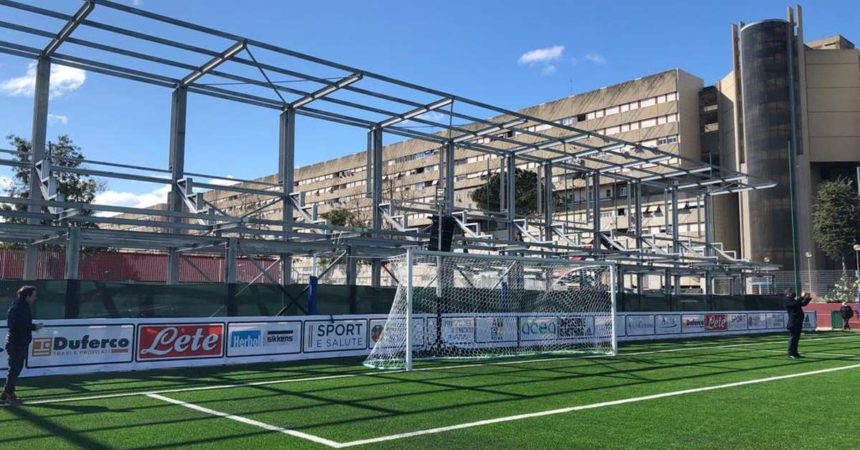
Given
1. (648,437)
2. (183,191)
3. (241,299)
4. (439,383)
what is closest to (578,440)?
(648,437)

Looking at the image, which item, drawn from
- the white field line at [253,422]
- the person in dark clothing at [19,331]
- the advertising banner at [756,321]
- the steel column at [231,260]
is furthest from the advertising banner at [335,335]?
the advertising banner at [756,321]

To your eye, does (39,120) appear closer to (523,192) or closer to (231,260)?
(231,260)

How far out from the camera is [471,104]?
20172 mm

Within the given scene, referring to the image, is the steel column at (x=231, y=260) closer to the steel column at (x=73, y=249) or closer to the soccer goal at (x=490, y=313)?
the steel column at (x=73, y=249)

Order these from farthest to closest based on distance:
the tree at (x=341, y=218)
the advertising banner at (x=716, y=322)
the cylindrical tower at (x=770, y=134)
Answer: the tree at (x=341, y=218), the cylindrical tower at (x=770, y=134), the advertising banner at (x=716, y=322)

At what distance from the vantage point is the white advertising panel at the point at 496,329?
751 inches

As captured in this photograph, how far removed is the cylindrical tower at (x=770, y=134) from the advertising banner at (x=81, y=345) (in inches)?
2369

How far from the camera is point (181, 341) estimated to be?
1435 centimetres

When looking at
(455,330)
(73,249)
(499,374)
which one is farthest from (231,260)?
(499,374)

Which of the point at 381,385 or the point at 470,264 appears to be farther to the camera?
the point at 470,264

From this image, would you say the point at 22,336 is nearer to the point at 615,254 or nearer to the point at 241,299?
the point at 241,299

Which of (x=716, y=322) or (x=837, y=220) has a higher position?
(x=837, y=220)

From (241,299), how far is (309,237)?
321 cm

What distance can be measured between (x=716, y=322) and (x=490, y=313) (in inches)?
497
